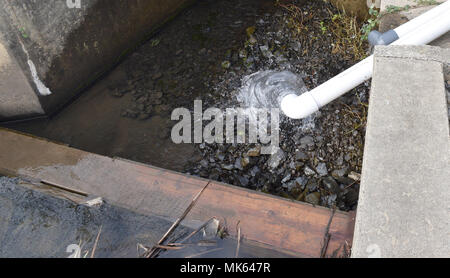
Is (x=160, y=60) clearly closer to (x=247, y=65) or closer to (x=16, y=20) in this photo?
(x=247, y=65)

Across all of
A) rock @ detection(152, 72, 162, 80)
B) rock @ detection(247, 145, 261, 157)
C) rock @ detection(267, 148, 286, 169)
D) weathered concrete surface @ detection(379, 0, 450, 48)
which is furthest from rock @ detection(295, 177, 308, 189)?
rock @ detection(152, 72, 162, 80)

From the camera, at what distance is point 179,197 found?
95.7 inches

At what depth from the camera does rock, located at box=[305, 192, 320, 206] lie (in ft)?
10.5

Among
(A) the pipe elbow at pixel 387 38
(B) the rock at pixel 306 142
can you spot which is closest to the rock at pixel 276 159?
(B) the rock at pixel 306 142

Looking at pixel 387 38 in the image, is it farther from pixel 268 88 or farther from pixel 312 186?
pixel 312 186

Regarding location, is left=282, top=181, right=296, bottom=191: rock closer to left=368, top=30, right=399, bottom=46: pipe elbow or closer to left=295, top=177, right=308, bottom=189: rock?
left=295, top=177, right=308, bottom=189: rock

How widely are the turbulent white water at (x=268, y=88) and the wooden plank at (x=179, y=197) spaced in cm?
186

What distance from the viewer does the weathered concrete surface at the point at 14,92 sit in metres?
3.43

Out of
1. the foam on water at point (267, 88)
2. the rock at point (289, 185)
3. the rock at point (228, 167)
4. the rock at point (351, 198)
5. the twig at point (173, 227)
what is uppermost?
the twig at point (173, 227)

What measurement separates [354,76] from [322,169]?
35.5 inches

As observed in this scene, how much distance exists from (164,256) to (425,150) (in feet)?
5.18

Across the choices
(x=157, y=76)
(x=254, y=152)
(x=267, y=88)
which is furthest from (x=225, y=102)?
(x=157, y=76)

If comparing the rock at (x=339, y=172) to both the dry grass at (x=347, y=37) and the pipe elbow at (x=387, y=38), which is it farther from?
the dry grass at (x=347, y=37)

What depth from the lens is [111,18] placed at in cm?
444
